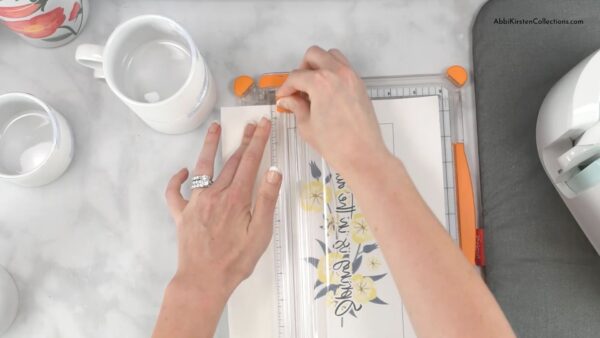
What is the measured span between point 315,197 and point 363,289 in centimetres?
11

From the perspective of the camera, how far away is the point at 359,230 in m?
0.56

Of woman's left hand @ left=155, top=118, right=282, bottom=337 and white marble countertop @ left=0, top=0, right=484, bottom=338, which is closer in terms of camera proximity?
woman's left hand @ left=155, top=118, right=282, bottom=337

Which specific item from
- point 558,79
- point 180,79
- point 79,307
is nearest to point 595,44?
point 558,79

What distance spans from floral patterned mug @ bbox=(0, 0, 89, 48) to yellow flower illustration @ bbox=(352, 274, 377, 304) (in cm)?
43

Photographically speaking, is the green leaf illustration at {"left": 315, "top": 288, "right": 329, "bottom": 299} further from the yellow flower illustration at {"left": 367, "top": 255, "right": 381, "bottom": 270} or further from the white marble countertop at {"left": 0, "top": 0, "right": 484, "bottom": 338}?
the white marble countertop at {"left": 0, "top": 0, "right": 484, "bottom": 338}

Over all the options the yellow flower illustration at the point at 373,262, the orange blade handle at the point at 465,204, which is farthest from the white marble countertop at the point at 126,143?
the yellow flower illustration at the point at 373,262

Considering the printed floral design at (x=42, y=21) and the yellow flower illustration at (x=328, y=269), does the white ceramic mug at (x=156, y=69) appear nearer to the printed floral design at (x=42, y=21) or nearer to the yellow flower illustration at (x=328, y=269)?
the printed floral design at (x=42, y=21)

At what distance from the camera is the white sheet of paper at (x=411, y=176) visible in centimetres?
55

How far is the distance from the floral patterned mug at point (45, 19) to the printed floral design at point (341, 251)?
0.31 m

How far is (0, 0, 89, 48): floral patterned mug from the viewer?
498 millimetres

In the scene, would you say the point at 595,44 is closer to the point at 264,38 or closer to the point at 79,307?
the point at 264,38

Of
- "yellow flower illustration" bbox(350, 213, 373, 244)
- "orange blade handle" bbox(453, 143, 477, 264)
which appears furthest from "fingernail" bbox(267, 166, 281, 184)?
"orange blade handle" bbox(453, 143, 477, 264)

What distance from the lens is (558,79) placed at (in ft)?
1.89

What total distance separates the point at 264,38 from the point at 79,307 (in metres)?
0.38
